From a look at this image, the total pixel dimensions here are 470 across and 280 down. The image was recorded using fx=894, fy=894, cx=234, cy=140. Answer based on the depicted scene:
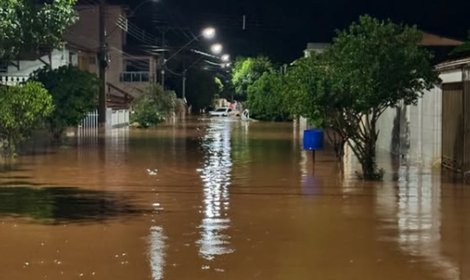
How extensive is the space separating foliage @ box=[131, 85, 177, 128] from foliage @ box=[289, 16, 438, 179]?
120 feet

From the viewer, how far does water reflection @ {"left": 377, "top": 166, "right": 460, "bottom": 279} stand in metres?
9.84

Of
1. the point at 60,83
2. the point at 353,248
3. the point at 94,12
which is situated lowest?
the point at 353,248

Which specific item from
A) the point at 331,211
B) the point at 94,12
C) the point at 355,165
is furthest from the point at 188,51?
the point at 331,211

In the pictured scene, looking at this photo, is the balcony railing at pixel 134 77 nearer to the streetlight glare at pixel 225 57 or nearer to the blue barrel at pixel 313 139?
the streetlight glare at pixel 225 57

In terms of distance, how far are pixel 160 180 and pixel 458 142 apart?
6800 mm

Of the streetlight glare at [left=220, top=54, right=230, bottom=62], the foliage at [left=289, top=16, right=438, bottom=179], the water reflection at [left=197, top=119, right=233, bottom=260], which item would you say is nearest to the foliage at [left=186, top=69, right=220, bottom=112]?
the streetlight glare at [left=220, top=54, right=230, bottom=62]

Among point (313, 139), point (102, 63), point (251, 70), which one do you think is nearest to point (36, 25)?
point (313, 139)

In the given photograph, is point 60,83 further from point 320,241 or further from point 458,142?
point 320,241

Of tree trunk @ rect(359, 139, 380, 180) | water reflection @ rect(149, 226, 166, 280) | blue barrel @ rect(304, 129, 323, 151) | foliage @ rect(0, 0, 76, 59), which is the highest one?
foliage @ rect(0, 0, 76, 59)

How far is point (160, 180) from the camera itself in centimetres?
1920

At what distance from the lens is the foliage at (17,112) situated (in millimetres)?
26266

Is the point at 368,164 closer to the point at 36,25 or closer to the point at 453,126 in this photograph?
the point at 453,126

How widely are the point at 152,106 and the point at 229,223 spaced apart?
46006 millimetres

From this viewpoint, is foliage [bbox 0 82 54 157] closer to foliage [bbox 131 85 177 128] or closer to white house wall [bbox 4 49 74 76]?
white house wall [bbox 4 49 74 76]
